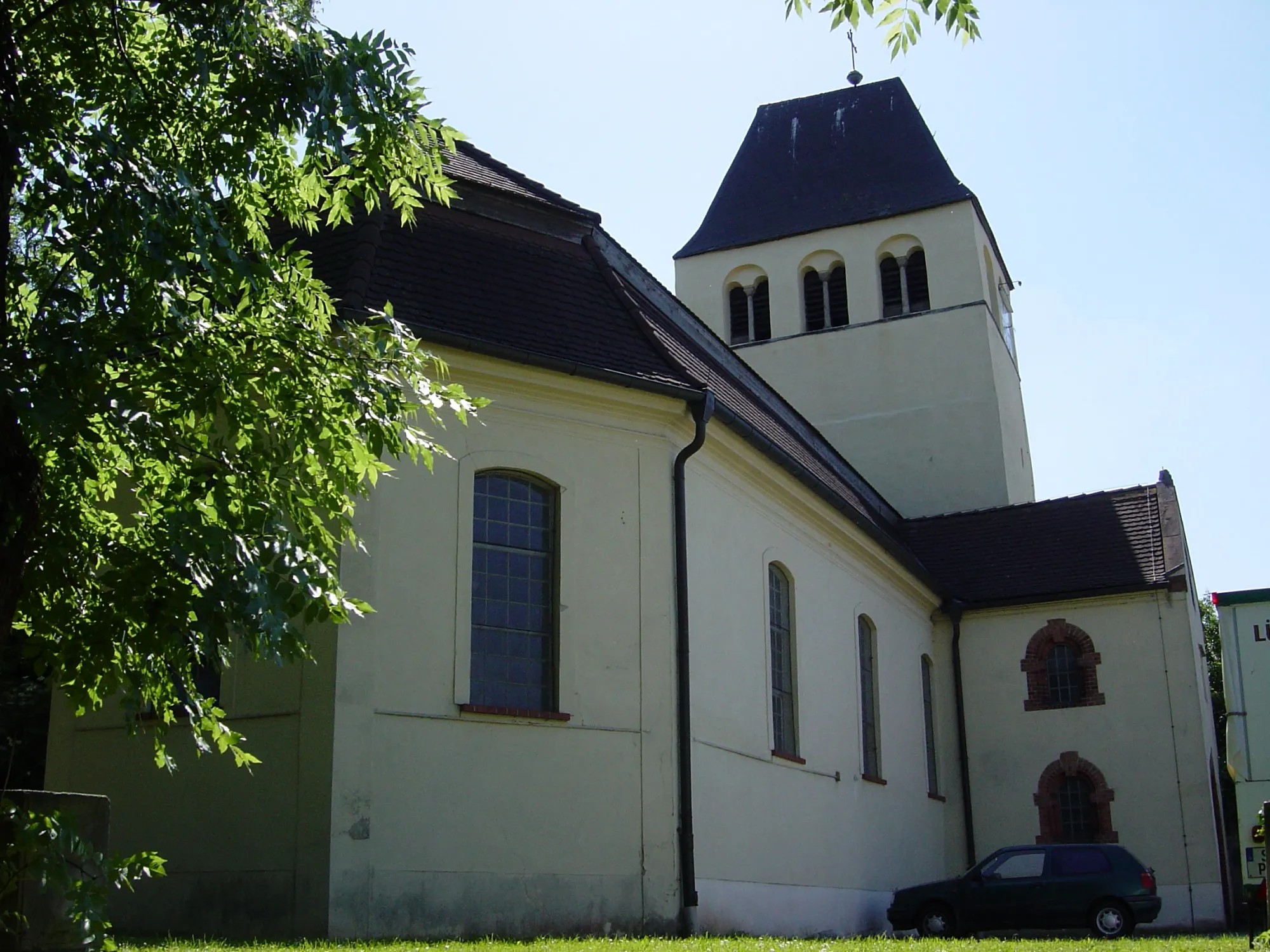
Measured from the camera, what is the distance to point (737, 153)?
3584 centimetres

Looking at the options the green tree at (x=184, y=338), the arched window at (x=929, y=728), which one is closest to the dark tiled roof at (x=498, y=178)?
the green tree at (x=184, y=338)

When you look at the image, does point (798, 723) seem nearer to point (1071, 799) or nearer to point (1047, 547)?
point (1071, 799)

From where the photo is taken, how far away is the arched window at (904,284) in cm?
3138

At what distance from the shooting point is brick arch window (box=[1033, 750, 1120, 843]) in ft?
77.4

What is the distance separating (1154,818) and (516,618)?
1430 cm

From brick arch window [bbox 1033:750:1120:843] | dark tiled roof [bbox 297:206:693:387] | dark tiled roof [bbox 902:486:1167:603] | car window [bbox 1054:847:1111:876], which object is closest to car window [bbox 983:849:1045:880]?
car window [bbox 1054:847:1111:876]

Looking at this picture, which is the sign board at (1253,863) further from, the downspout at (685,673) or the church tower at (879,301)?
the church tower at (879,301)

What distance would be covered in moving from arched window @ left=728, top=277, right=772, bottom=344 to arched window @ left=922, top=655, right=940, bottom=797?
33.9 feet

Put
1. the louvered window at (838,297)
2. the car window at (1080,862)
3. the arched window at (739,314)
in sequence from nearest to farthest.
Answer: the car window at (1080,862)
the louvered window at (838,297)
the arched window at (739,314)

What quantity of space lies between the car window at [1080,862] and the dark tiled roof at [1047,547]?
781cm

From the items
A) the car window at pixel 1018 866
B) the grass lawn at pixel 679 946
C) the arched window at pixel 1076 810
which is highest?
the arched window at pixel 1076 810

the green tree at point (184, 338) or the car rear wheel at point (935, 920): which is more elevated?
the green tree at point (184, 338)

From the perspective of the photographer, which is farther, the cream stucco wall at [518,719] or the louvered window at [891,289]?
the louvered window at [891,289]

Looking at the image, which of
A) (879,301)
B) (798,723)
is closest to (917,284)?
(879,301)
